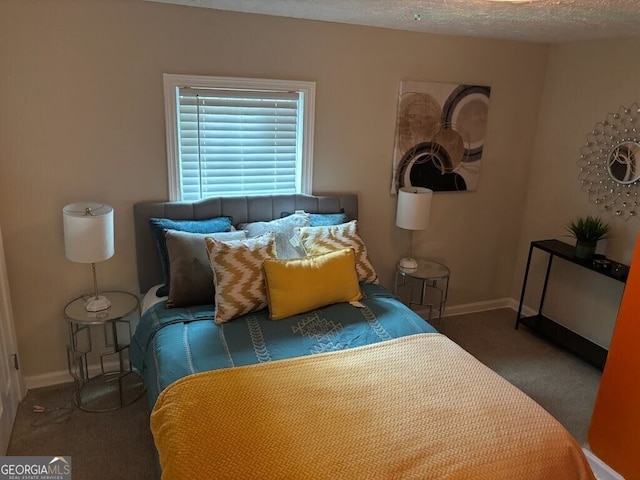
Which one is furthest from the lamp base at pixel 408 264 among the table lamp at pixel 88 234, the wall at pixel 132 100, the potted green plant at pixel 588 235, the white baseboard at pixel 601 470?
the table lamp at pixel 88 234

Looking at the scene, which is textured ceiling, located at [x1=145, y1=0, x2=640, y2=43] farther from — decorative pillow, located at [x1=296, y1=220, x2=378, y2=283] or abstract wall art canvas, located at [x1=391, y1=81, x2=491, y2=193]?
decorative pillow, located at [x1=296, y1=220, x2=378, y2=283]

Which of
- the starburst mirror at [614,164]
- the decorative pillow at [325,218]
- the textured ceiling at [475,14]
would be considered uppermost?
the textured ceiling at [475,14]

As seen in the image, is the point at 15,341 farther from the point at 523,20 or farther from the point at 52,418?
the point at 523,20

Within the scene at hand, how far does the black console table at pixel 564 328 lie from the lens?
3088mm

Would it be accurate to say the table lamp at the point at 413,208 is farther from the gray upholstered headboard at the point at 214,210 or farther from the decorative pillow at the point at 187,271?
the decorative pillow at the point at 187,271

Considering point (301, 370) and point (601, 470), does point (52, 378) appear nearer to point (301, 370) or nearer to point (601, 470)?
point (301, 370)

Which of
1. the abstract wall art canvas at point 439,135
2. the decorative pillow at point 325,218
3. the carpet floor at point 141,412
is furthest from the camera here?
the abstract wall art canvas at point 439,135

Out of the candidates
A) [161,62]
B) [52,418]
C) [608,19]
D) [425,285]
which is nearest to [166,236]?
[161,62]

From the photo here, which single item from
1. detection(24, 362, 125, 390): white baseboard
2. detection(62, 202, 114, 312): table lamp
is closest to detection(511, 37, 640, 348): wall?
detection(62, 202, 114, 312): table lamp

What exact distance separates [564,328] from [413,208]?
1565 millimetres

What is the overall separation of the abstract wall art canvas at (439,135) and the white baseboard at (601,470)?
6.34 ft

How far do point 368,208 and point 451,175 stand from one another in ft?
2.28

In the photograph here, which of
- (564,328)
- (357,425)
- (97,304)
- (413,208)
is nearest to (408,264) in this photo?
(413,208)

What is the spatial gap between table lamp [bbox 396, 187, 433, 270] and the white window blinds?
0.72m
